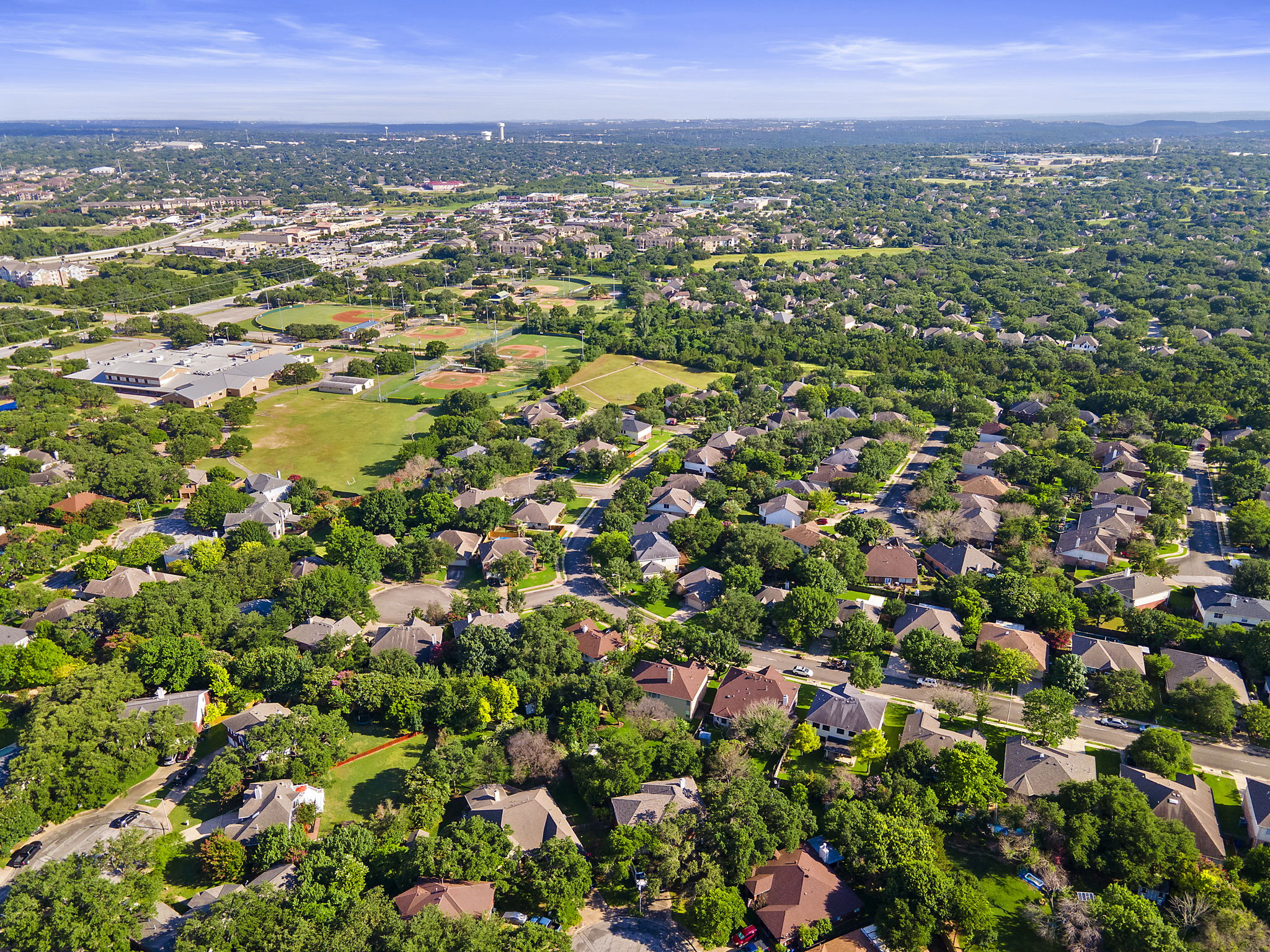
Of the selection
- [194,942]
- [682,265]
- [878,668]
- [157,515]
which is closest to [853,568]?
[878,668]

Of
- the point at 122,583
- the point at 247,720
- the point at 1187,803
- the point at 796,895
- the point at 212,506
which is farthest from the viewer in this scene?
the point at 212,506

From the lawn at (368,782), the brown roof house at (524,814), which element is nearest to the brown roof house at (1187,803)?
the brown roof house at (524,814)

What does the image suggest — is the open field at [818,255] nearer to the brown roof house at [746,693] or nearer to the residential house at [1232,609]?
the residential house at [1232,609]

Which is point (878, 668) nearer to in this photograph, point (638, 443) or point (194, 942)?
point (194, 942)

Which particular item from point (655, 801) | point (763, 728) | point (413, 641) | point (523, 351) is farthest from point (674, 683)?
point (523, 351)

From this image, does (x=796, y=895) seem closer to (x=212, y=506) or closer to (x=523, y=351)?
(x=212, y=506)

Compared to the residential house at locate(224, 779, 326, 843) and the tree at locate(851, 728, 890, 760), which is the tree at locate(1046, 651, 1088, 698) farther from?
the residential house at locate(224, 779, 326, 843)
